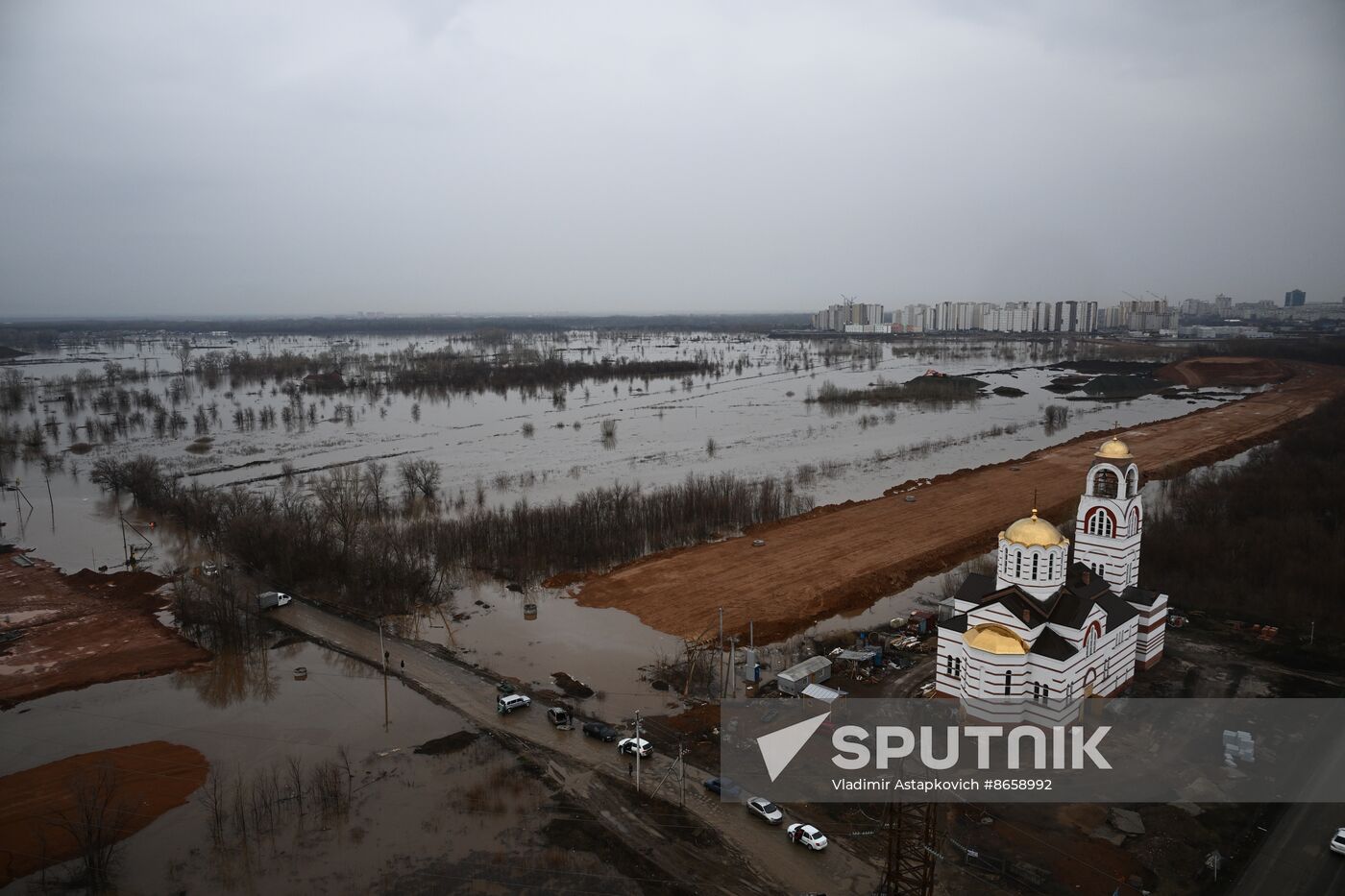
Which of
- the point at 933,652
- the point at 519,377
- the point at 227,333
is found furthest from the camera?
the point at 227,333

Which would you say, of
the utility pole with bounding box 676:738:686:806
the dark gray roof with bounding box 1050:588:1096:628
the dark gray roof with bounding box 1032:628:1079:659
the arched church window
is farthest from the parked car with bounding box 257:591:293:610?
the arched church window

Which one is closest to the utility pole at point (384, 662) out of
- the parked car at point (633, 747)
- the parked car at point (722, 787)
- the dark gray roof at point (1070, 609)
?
the parked car at point (633, 747)

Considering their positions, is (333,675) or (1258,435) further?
(1258,435)

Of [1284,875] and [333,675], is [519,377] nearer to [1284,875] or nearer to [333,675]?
[333,675]

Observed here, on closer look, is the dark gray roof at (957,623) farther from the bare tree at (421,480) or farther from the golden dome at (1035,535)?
the bare tree at (421,480)

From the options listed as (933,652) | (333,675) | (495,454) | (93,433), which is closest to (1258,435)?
(933,652)

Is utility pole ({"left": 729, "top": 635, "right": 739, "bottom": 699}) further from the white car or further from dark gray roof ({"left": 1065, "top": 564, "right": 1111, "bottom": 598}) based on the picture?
dark gray roof ({"left": 1065, "top": 564, "right": 1111, "bottom": 598})

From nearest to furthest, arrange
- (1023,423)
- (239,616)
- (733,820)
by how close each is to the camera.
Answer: (733,820) < (239,616) < (1023,423)
